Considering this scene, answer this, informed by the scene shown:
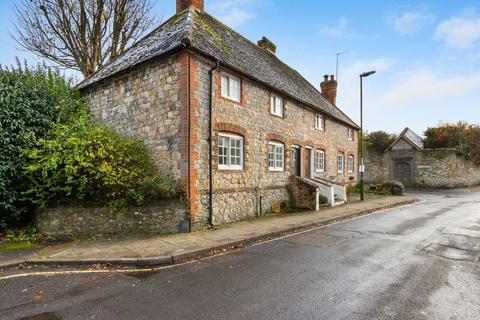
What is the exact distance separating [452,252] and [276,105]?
31.2 feet

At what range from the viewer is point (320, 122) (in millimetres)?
18750

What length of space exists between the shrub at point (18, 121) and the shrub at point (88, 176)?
1.32ft

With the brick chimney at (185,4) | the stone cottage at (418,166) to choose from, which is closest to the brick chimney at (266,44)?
the brick chimney at (185,4)

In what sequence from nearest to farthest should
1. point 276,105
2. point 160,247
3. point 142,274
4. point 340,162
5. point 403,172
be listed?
point 142,274
point 160,247
point 276,105
point 340,162
point 403,172

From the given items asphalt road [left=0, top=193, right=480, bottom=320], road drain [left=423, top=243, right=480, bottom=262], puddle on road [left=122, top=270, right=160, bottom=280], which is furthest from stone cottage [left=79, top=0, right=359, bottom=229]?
road drain [left=423, top=243, right=480, bottom=262]

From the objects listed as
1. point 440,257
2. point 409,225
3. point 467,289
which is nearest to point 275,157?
point 409,225

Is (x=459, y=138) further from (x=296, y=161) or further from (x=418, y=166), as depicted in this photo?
(x=296, y=161)

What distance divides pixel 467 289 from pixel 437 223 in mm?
6740

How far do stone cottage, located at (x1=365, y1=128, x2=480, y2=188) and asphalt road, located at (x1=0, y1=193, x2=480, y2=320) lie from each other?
26443 mm

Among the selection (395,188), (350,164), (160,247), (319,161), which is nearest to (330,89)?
(350,164)

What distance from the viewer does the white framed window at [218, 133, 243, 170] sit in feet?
34.8

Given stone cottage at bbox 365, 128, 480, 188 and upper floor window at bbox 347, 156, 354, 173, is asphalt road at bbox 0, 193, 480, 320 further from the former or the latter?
stone cottage at bbox 365, 128, 480, 188

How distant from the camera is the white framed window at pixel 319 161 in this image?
18.1m

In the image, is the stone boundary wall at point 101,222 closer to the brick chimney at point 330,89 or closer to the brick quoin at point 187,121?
the brick quoin at point 187,121
